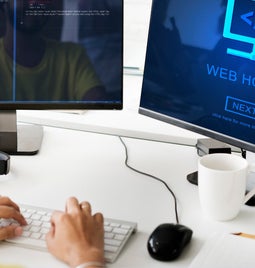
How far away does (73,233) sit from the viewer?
1.10 meters

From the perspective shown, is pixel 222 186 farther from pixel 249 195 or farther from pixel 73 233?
pixel 73 233

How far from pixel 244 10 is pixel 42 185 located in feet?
1.94

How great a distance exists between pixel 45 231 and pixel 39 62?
1.71 feet

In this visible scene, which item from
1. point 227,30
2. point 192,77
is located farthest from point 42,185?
point 227,30

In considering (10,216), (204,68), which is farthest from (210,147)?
(10,216)

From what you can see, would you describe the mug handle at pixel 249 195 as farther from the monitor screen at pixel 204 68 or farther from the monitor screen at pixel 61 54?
the monitor screen at pixel 61 54

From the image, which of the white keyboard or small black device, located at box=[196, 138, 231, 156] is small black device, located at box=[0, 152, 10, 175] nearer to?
the white keyboard

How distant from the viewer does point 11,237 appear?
3.73ft

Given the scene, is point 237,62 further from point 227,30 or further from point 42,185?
point 42,185

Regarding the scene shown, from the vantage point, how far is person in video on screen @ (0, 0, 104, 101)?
1489 millimetres

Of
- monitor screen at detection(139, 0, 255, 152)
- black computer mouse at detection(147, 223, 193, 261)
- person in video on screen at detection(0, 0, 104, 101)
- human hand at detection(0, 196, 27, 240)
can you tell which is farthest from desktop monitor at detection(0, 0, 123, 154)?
black computer mouse at detection(147, 223, 193, 261)

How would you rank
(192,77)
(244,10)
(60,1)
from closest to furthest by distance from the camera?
1. (244,10)
2. (192,77)
3. (60,1)

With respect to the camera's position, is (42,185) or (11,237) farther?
(42,185)

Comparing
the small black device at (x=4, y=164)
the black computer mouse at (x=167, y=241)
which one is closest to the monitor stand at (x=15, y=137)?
the small black device at (x=4, y=164)
